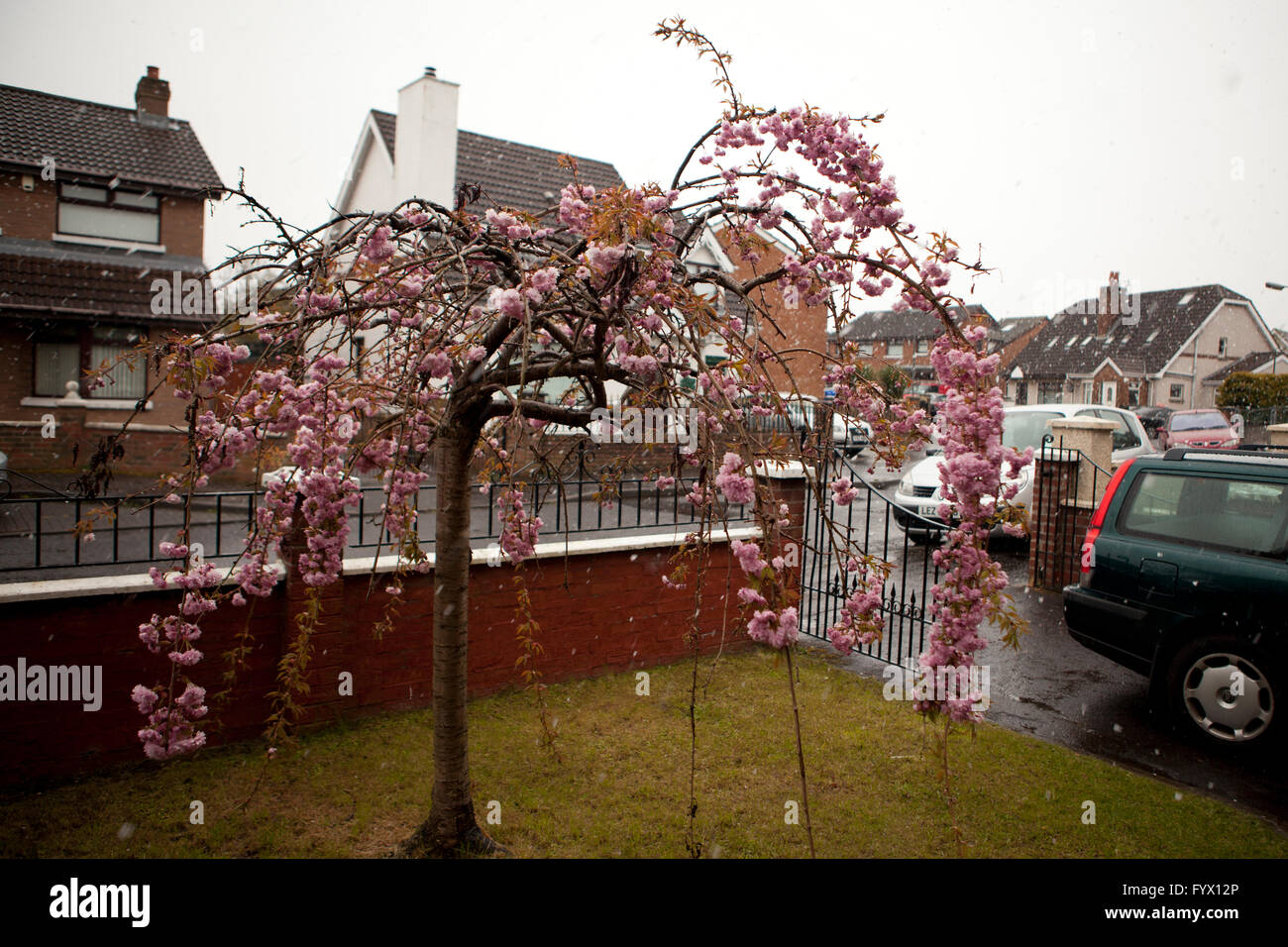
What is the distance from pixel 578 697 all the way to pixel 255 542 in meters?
2.60

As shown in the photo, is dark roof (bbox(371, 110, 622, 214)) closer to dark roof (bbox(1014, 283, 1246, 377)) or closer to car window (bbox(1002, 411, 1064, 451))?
car window (bbox(1002, 411, 1064, 451))

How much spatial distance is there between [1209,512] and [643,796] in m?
4.15

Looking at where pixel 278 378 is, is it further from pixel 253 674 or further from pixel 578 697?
pixel 578 697

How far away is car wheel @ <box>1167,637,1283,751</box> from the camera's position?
4914 mm

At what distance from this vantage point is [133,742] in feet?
14.8

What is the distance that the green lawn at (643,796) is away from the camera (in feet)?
12.9

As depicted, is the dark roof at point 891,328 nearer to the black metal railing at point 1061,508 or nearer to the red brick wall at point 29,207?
Answer: the red brick wall at point 29,207

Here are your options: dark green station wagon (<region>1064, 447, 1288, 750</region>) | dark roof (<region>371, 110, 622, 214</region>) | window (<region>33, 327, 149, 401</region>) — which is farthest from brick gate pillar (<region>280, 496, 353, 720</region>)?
window (<region>33, 327, 149, 401</region>)

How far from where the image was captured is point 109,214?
19078 mm

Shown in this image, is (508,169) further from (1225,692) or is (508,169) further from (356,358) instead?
(1225,692)

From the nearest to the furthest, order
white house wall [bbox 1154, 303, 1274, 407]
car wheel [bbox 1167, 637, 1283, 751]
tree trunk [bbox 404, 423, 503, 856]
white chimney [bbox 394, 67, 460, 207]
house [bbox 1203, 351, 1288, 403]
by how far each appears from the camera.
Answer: tree trunk [bbox 404, 423, 503, 856]
car wheel [bbox 1167, 637, 1283, 751]
white chimney [bbox 394, 67, 460, 207]
house [bbox 1203, 351, 1288, 403]
white house wall [bbox 1154, 303, 1274, 407]

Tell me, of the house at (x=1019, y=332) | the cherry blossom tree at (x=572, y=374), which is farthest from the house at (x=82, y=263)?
the house at (x=1019, y=332)

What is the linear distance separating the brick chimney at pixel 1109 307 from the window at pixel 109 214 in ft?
157
